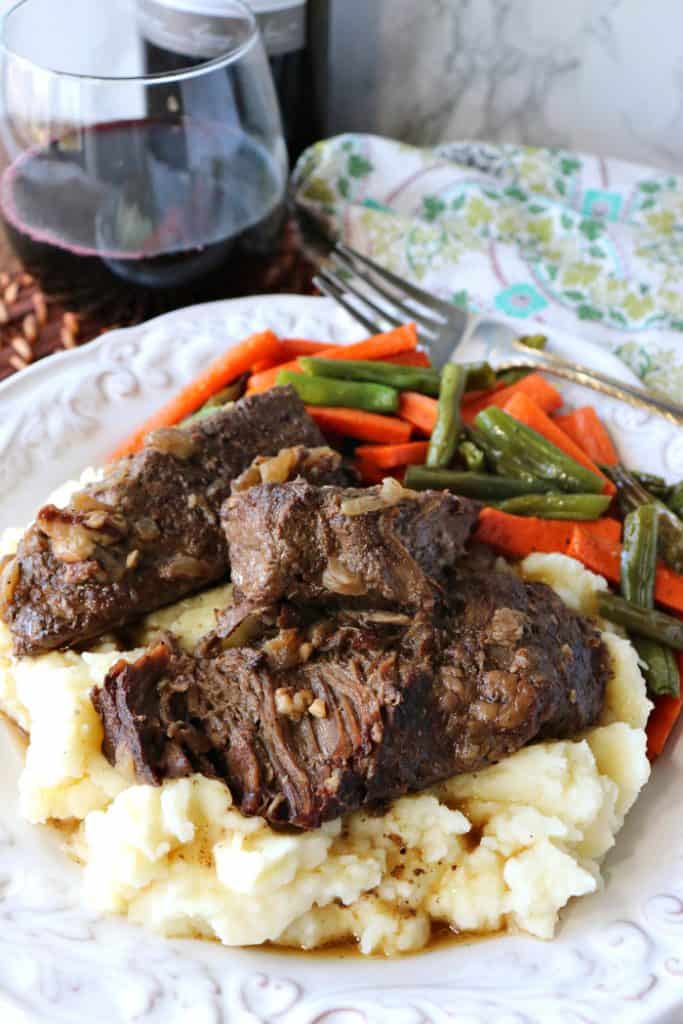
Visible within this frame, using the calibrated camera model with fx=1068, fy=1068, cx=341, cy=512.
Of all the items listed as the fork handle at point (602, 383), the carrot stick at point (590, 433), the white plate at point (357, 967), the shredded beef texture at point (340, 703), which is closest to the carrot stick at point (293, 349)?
the fork handle at point (602, 383)

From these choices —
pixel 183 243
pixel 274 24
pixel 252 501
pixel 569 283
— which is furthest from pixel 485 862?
pixel 274 24

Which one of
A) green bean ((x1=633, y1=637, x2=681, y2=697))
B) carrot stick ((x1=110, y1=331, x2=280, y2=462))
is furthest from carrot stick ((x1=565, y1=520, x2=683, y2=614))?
carrot stick ((x1=110, y1=331, x2=280, y2=462))

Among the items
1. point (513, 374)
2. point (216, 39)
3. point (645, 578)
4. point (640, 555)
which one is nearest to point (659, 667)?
point (645, 578)

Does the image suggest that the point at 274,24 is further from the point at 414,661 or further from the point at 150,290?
the point at 414,661

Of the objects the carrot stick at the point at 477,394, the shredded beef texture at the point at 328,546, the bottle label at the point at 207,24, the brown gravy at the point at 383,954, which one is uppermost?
the bottle label at the point at 207,24

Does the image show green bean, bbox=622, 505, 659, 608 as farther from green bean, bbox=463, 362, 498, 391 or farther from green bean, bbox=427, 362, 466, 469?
green bean, bbox=463, 362, 498, 391

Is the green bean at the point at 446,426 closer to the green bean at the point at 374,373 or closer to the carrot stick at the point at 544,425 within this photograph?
the green bean at the point at 374,373

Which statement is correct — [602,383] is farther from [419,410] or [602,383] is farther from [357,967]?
[357,967]
